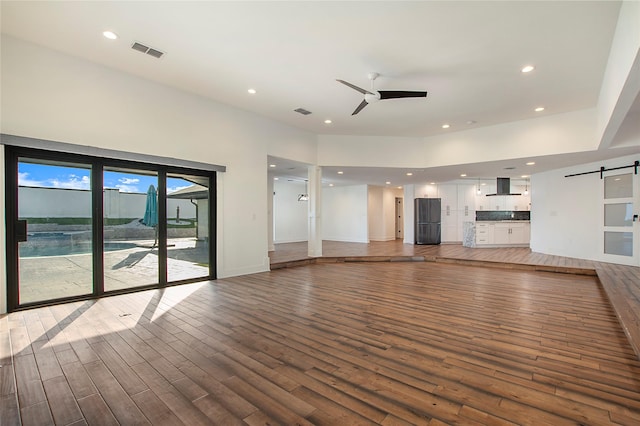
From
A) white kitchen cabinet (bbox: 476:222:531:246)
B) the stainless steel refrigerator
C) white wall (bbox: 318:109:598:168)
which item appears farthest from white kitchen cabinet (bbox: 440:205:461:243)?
white wall (bbox: 318:109:598:168)

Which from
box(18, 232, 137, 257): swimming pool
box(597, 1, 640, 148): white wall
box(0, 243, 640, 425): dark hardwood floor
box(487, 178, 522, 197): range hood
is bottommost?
box(0, 243, 640, 425): dark hardwood floor

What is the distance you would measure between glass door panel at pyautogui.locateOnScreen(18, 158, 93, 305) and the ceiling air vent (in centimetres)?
192

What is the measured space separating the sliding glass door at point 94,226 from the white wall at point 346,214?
788 cm

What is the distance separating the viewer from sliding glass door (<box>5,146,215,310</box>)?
3932 millimetres

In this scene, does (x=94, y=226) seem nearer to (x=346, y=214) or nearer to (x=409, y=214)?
(x=346, y=214)

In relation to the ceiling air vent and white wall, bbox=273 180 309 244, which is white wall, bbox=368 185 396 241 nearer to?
white wall, bbox=273 180 309 244

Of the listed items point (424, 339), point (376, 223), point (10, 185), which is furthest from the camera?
point (376, 223)

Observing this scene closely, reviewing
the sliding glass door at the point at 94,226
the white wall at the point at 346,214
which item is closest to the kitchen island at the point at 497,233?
the white wall at the point at 346,214

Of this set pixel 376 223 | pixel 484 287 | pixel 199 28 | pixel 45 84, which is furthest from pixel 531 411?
pixel 376 223

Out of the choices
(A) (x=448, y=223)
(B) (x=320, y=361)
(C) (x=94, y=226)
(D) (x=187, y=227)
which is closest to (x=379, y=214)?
(A) (x=448, y=223)

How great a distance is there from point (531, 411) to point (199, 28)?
4705 millimetres

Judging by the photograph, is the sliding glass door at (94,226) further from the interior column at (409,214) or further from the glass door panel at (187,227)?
the interior column at (409,214)

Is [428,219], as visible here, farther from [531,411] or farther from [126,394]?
[126,394]

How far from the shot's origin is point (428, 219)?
11766 millimetres
